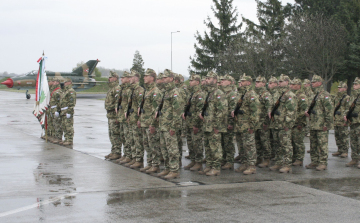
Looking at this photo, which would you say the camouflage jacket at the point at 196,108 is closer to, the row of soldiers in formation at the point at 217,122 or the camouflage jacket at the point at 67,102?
the row of soldiers in formation at the point at 217,122

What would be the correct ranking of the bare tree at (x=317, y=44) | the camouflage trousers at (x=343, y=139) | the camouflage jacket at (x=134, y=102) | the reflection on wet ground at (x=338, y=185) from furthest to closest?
the bare tree at (x=317, y=44)
the camouflage trousers at (x=343, y=139)
the camouflage jacket at (x=134, y=102)
the reflection on wet ground at (x=338, y=185)

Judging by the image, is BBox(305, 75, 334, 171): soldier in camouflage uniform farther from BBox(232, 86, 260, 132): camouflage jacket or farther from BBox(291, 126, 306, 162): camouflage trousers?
BBox(232, 86, 260, 132): camouflage jacket

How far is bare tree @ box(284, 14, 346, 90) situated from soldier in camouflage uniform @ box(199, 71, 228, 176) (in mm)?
30238

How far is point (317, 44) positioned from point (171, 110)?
32124 millimetres

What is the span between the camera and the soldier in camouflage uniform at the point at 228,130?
9383 millimetres

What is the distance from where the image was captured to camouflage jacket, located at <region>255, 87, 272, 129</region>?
957 centimetres

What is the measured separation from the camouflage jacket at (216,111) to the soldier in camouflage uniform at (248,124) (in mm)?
573

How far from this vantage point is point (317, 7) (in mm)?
41344

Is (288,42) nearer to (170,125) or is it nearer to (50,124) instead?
(50,124)

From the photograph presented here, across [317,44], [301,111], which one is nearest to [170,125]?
[301,111]

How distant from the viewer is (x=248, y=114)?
9.35m

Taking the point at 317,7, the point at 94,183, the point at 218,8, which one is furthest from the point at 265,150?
the point at 218,8

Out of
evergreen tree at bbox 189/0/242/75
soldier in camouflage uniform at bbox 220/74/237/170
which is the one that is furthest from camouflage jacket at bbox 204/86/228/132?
evergreen tree at bbox 189/0/242/75

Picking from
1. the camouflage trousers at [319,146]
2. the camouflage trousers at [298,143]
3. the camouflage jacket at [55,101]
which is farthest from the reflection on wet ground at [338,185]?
the camouflage jacket at [55,101]
